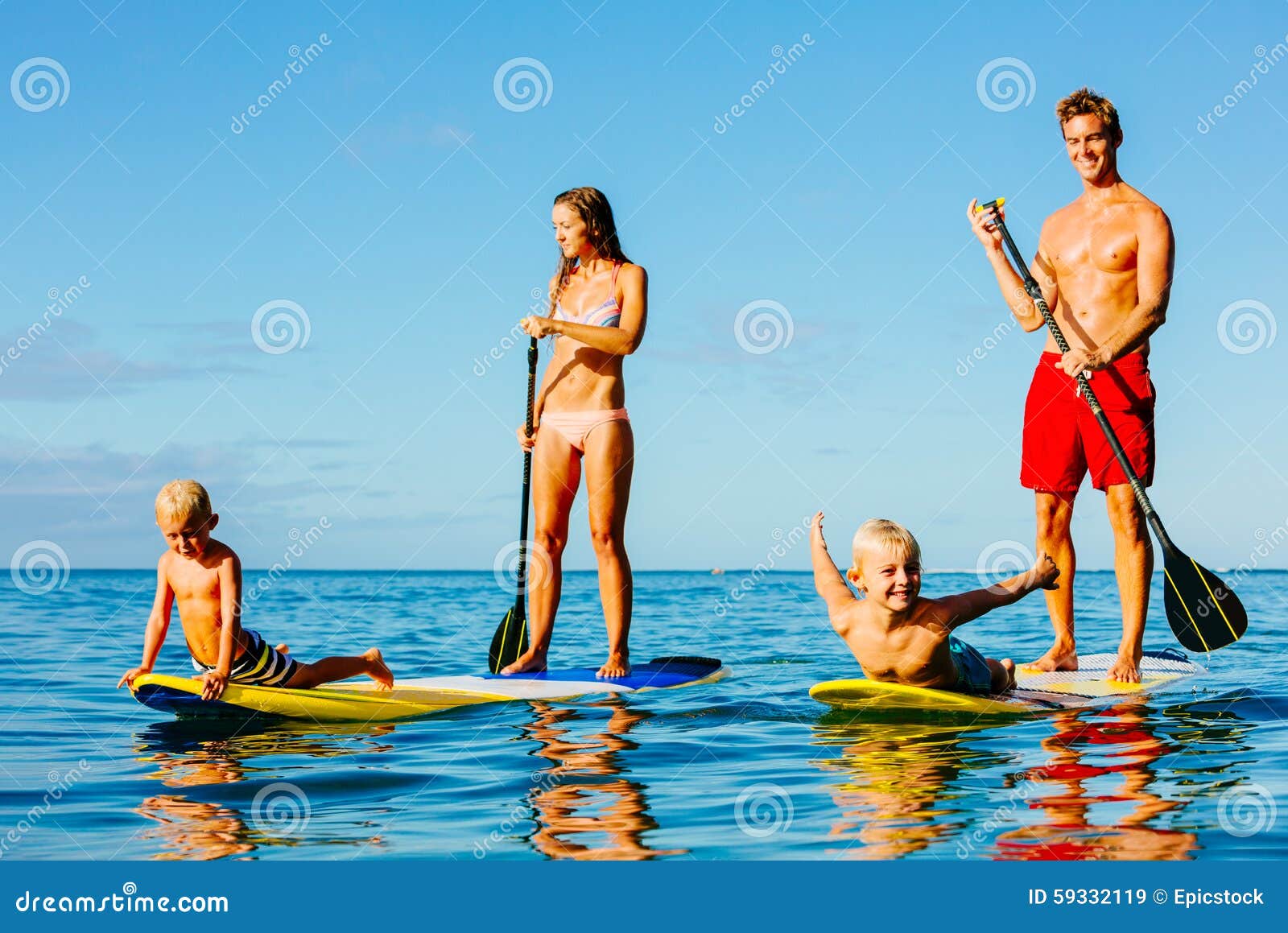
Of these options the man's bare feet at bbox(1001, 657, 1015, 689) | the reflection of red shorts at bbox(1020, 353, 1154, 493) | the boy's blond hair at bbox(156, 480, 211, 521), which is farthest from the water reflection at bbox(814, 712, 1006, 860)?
the boy's blond hair at bbox(156, 480, 211, 521)

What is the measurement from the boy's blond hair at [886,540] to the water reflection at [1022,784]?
0.75 m

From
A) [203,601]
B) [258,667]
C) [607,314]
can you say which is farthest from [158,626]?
[607,314]

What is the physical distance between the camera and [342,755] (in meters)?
5.13

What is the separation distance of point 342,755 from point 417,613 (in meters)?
12.7

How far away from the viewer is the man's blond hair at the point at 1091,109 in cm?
653

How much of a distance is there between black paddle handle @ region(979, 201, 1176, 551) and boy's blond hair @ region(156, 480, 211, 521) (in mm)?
4115

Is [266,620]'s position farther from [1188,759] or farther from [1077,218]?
[1188,759]

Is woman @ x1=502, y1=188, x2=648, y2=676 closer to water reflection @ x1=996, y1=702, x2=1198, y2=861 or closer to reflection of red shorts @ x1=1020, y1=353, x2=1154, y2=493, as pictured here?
reflection of red shorts @ x1=1020, y1=353, x2=1154, y2=493

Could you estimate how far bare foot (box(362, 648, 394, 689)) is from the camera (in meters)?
6.05

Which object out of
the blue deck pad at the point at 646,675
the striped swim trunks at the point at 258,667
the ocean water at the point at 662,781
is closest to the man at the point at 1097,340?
the ocean water at the point at 662,781

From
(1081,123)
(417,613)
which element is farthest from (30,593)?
(1081,123)

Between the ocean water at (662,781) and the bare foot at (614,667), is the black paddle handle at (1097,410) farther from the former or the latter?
the bare foot at (614,667)

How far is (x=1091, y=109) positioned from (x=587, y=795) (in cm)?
441

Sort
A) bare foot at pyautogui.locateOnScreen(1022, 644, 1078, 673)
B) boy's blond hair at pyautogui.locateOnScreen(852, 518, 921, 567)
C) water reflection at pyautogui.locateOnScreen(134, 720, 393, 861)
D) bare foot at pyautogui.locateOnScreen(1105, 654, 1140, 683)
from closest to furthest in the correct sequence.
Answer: water reflection at pyautogui.locateOnScreen(134, 720, 393, 861) < boy's blond hair at pyautogui.locateOnScreen(852, 518, 921, 567) < bare foot at pyautogui.locateOnScreen(1105, 654, 1140, 683) < bare foot at pyautogui.locateOnScreen(1022, 644, 1078, 673)
